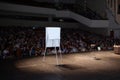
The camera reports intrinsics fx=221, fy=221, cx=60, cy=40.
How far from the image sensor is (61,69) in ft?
39.8

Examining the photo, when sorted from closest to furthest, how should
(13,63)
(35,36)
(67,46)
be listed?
(13,63), (67,46), (35,36)

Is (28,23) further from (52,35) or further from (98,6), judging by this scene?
(52,35)

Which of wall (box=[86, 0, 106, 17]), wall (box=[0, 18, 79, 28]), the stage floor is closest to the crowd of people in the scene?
the stage floor

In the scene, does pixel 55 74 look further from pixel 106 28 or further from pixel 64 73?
pixel 106 28

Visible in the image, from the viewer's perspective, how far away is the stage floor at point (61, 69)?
10.6 m

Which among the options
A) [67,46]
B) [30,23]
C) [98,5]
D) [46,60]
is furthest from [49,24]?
[46,60]

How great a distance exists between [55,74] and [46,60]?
352cm

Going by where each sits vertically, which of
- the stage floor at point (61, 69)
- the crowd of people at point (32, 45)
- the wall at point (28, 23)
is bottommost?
the stage floor at point (61, 69)

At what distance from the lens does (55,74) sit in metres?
11.1

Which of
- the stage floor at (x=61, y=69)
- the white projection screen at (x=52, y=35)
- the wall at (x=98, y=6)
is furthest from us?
the wall at (x=98, y=6)

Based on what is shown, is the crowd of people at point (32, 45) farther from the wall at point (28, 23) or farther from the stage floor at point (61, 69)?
the wall at point (28, 23)

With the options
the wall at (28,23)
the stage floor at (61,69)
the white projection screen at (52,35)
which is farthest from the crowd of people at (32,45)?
the wall at (28,23)

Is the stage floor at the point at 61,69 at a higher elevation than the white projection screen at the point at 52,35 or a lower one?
lower

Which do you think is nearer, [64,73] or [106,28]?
[64,73]
